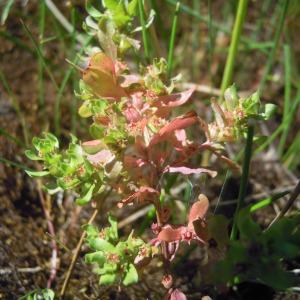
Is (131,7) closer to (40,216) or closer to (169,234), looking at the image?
(169,234)

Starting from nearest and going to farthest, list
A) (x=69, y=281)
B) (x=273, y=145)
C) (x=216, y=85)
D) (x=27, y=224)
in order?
(x=69, y=281), (x=27, y=224), (x=273, y=145), (x=216, y=85)

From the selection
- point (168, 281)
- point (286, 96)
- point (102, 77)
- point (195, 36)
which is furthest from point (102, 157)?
point (195, 36)

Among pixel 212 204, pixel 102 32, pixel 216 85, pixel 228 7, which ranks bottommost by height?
pixel 212 204

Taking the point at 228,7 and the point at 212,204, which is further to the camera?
the point at 228,7

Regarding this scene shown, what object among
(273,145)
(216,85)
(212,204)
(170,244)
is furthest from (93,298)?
(216,85)

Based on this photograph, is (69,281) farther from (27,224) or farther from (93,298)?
(27,224)

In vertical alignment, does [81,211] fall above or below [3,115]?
below

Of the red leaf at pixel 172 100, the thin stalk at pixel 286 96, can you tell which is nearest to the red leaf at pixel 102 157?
the red leaf at pixel 172 100
